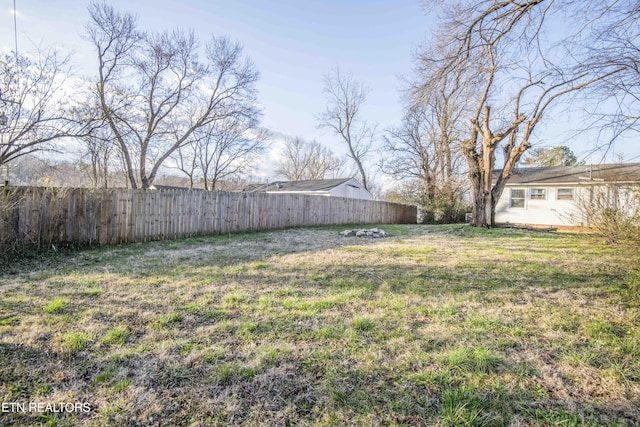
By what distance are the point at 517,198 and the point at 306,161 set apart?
23346mm

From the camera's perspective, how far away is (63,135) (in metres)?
6.71

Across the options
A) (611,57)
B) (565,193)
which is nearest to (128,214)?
(611,57)

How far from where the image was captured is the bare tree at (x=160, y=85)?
1319 centimetres

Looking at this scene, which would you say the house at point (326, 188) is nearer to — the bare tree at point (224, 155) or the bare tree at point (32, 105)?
the bare tree at point (224, 155)

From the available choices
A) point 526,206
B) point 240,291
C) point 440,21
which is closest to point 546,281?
point 240,291

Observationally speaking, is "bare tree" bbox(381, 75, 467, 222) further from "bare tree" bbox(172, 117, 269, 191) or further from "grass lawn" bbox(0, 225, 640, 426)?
"grass lawn" bbox(0, 225, 640, 426)

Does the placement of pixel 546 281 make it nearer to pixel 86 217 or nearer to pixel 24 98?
pixel 86 217

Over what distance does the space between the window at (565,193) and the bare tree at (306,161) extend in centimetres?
2235

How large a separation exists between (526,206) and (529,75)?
10.0 m

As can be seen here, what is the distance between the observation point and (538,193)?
15492mm

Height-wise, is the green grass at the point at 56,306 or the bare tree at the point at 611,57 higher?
the bare tree at the point at 611,57

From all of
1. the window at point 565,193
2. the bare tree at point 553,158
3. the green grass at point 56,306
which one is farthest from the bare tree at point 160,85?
the bare tree at point 553,158

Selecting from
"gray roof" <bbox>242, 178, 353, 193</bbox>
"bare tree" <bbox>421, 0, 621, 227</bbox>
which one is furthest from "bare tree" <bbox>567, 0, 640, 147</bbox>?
"gray roof" <bbox>242, 178, 353, 193</bbox>

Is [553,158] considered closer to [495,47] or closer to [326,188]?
[326,188]
